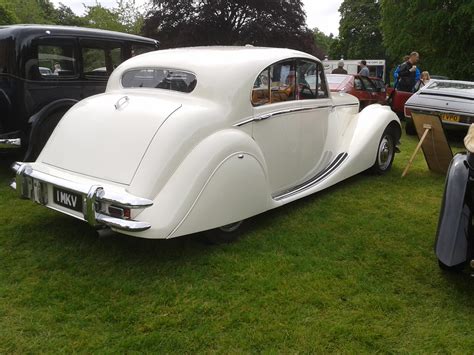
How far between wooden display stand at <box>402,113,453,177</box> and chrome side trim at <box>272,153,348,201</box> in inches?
47.1

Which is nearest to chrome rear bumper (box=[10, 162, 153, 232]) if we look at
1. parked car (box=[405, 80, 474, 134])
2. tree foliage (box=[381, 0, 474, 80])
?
parked car (box=[405, 80, 474, 134])

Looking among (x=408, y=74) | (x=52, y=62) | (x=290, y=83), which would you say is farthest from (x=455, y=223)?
(x=408, y=74)

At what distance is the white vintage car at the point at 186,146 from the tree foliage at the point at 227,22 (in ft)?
68.9

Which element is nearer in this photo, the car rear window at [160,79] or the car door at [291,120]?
the car rear window at [160,79]

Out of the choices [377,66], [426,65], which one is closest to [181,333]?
[426,65]

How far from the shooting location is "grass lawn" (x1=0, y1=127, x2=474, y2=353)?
2559mm

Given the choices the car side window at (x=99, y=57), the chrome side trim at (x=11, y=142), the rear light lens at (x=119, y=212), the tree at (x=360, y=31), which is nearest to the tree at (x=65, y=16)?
the tree at (x=360, y=31)

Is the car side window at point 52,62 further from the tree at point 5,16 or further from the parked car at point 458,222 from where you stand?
the tree at point 5,16

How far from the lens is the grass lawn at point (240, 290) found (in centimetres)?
256

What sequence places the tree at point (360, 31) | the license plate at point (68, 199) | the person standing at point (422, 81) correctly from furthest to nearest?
1. the tree at point (360, 31)
2. the person standing at point (422, 81)
3. the license plate at point (68, 199)

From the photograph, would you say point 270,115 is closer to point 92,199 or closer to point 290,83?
point 290,83

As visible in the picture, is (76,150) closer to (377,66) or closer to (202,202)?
(202,202)

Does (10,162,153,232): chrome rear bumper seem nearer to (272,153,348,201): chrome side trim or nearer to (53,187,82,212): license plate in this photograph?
(53,187,82,212): license plate

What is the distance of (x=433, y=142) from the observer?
5.83m
